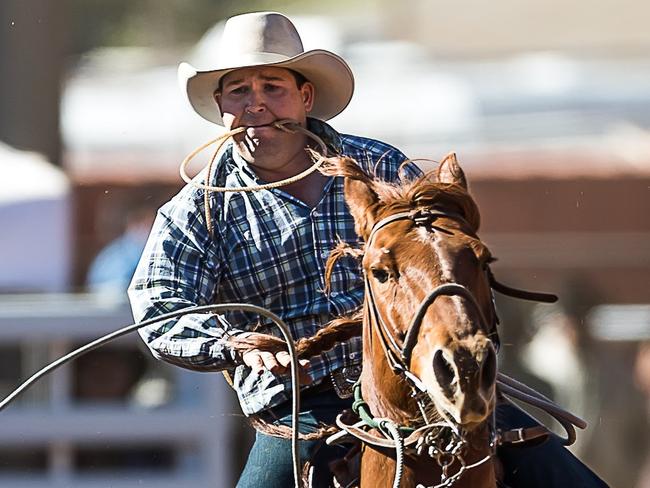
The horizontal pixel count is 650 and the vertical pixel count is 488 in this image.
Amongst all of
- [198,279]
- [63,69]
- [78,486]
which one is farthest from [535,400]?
[63,69]

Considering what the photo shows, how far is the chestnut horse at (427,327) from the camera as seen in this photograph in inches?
121

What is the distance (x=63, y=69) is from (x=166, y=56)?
336 inches

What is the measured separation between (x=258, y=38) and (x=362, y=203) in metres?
0.72

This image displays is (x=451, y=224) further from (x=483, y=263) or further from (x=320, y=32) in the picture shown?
(x=320, y=32)

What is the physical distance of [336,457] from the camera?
3701mm

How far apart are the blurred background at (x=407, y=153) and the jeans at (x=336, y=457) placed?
12.8 feet

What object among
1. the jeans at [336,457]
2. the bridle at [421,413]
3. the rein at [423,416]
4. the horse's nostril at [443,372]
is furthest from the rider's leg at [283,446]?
the horse's nostril at [443,372]

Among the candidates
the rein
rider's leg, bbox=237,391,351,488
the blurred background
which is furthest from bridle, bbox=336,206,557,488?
the blurred background

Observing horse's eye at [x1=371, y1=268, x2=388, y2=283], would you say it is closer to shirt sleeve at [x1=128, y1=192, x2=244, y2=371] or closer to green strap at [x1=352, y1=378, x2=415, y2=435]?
green strap at [x1=352, y1=378, x2=415, y2=435]

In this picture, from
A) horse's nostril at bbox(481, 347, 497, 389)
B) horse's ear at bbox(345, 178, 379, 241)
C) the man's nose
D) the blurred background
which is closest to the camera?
horse's nostril at bbox(481, 347, 497, 389)

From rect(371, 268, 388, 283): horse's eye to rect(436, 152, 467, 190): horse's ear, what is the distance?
0.31 m

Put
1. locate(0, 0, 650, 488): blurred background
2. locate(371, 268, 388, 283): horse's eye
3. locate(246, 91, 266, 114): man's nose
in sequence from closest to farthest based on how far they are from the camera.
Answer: locate(371, 268, 388, 283): horse's eye < locate(246, 91, 266, 114): man's nose < locate(0, 0, 650, 488): blurred background

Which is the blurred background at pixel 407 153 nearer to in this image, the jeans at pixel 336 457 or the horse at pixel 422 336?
the jeans at pixel 336 457

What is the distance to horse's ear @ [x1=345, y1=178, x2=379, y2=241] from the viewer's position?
3.47 m
